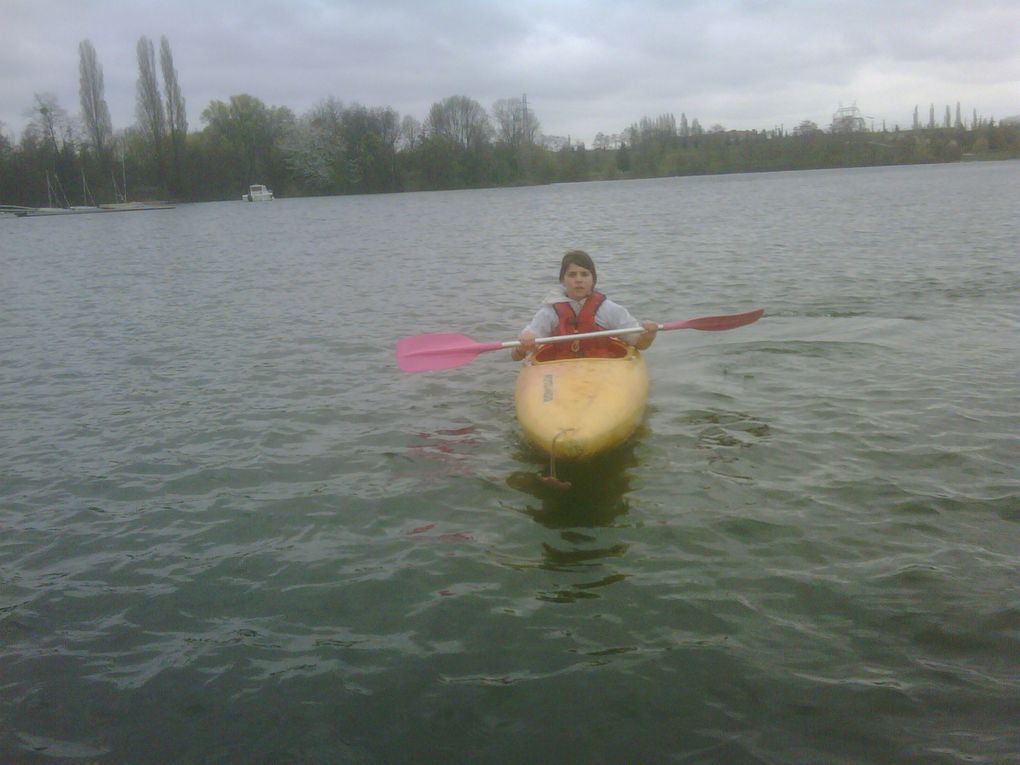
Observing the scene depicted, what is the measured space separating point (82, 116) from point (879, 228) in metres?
73.1

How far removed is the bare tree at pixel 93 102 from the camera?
245 feet

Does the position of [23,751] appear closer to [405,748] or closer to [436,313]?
[405,748]

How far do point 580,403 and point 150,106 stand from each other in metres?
83.0

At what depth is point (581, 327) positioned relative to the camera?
7.12 m

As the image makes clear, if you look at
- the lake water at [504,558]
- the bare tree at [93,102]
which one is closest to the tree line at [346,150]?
the bare tree at [93,102]

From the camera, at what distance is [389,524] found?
5438mm

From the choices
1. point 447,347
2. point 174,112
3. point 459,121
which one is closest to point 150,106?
point 174,112

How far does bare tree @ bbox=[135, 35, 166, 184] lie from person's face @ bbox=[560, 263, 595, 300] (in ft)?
262

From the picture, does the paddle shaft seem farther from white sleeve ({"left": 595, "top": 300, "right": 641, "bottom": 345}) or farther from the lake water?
the lake water

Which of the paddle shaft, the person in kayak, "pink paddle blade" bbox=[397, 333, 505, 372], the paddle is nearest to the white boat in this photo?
the paddle

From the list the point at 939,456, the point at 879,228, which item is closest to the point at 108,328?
the point at 939,456

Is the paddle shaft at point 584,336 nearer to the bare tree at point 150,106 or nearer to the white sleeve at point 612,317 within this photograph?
the white sleeve at point 612,317

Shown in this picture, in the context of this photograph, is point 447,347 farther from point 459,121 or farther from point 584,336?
point 459,121

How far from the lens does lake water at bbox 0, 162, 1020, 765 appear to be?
3.52 m
